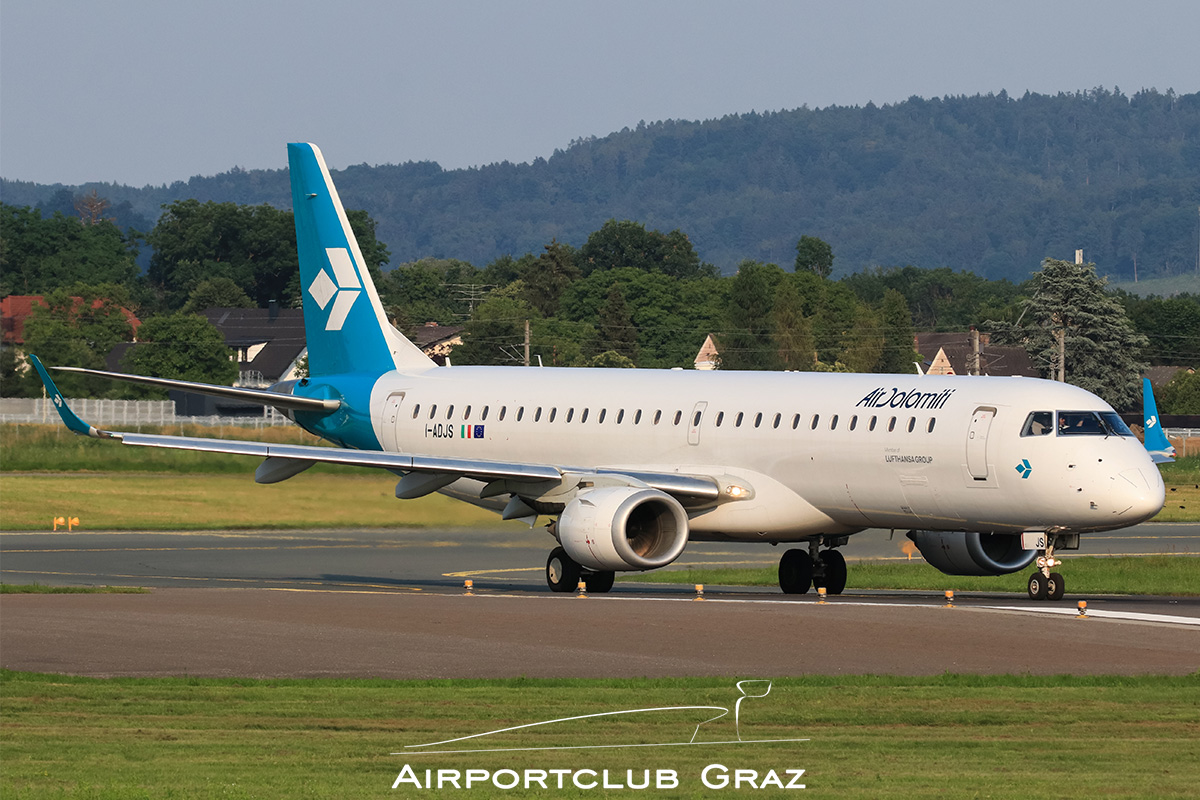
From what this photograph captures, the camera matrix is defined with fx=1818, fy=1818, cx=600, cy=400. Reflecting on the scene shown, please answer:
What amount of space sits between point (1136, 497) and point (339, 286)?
65.6ft

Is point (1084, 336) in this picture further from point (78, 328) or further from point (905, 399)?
point (905, 399)

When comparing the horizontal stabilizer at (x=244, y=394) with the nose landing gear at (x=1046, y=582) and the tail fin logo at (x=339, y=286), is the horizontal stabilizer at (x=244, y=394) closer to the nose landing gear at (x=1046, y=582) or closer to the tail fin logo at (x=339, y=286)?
the tail fin logo at (x=339, y=286)

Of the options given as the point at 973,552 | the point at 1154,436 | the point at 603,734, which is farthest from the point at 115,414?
the point at 603,734

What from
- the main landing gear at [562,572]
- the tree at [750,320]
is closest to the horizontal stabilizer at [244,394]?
the main landing gear at [562,572]

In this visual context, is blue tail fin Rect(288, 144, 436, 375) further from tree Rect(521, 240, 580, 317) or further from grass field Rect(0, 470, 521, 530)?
tree Rect(521, 240, 580, 317)

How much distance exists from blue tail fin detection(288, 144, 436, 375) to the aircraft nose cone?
1739 centimetres

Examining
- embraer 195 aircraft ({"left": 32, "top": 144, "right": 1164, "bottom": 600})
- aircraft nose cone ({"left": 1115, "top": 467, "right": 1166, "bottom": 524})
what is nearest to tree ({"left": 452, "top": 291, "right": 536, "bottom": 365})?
embraer 195 aircraft ({"left": 32, "top": 144, "right": 1164, "bottom": 600})

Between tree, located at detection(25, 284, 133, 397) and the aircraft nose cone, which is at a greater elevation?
tree, located at detection(25, 284, 133, 397)

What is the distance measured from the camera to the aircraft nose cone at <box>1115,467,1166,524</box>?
28438 millimetres

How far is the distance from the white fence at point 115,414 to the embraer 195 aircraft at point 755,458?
45.3 metres

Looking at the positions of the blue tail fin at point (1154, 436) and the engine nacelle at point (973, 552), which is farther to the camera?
the blue tail fin at point (1154, 436)

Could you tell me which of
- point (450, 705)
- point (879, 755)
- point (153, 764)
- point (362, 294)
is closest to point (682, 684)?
point (450, 705)

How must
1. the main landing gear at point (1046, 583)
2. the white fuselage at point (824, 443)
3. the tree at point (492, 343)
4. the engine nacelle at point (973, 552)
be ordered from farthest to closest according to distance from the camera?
the tree at point (492, 343)
the engine nacelle at point (973, 552)
the main landing gear at point (1046, 583)
the white fuselage at point (824, 443)

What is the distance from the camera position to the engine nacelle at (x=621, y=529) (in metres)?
31.1
